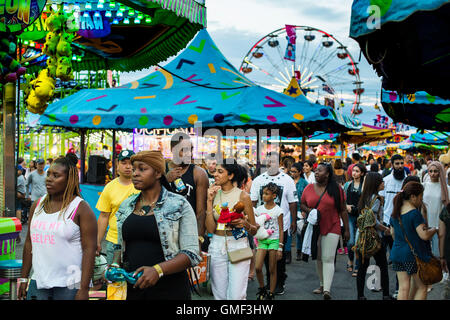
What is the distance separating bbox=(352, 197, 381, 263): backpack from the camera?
5.97 metres

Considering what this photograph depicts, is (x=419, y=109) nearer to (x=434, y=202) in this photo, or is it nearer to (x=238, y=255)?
(x=434, y=202)

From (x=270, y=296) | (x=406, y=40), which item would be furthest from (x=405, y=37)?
(x=270, y=296)

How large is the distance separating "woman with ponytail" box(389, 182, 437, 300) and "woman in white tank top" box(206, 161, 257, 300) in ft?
5.17

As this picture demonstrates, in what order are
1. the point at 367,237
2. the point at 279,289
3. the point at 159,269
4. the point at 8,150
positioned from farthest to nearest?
the point at 279,289
the point at 367,237
the point at 8,150
the point at 159,269

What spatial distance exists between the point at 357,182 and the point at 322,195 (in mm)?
1842

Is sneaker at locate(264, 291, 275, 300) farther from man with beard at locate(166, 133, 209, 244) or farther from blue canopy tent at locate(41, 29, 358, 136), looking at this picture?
blue canopy tent at locate(41, 29, 358, 136)

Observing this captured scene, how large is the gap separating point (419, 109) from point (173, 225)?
17.7 feet

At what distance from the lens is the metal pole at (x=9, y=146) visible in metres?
5.67

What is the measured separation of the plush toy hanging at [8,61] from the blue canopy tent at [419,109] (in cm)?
459

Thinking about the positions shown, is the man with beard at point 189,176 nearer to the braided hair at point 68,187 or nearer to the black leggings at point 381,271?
the braided hair at point 68,187

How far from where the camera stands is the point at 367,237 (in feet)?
19.8

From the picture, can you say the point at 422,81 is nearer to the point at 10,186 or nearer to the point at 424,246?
the point at 424,246

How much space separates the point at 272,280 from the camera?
617cm

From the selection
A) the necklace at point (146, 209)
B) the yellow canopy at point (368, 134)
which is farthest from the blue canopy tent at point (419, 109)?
the yellow canopy at point (368, 134)
